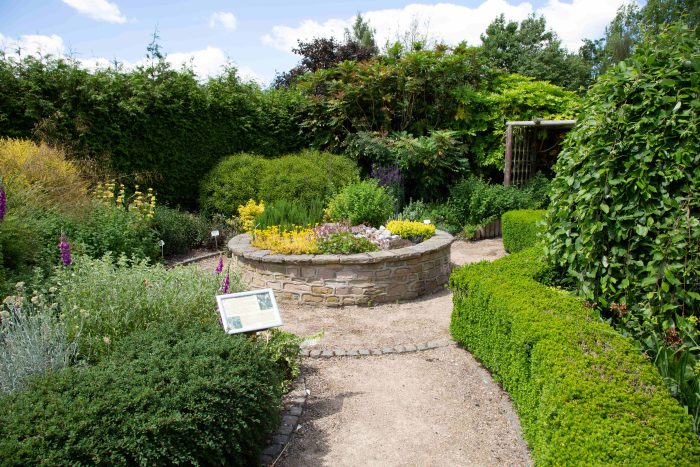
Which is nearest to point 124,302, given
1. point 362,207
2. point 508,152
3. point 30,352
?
point 30,352

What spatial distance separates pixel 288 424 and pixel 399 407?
A: 0.83 metres

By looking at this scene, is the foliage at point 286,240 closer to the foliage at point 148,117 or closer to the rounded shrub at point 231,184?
the rounded shrub at point 231,184

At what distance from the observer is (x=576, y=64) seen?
77.0ft

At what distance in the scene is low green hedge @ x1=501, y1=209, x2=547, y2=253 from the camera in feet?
24.5

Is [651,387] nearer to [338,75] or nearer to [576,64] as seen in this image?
[338,75]

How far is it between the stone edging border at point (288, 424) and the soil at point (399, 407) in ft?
0.14

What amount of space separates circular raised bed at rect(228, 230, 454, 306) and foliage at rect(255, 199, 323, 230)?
2.51ft

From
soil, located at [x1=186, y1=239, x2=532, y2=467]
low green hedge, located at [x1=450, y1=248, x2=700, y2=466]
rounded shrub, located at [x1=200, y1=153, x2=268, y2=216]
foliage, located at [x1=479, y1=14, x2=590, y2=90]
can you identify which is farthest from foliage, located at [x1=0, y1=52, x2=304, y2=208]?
foliage, located at [x1=479, y1=14, x2=590, y2=90]

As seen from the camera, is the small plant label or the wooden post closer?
the small plant label

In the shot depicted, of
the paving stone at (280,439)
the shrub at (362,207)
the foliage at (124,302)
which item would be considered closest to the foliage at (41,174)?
the foliage at (124,302)

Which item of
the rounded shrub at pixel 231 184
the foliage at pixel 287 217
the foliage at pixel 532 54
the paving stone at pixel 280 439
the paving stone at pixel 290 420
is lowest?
the paving stone at pixel 280 439

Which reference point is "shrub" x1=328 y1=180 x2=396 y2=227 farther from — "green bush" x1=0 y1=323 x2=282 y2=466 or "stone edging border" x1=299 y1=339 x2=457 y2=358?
"green bush" x1=0 y1=323 x2=282 y2=466

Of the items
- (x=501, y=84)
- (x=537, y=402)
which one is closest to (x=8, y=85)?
(x=537, y=402)

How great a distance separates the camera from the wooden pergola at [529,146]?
10555mm
